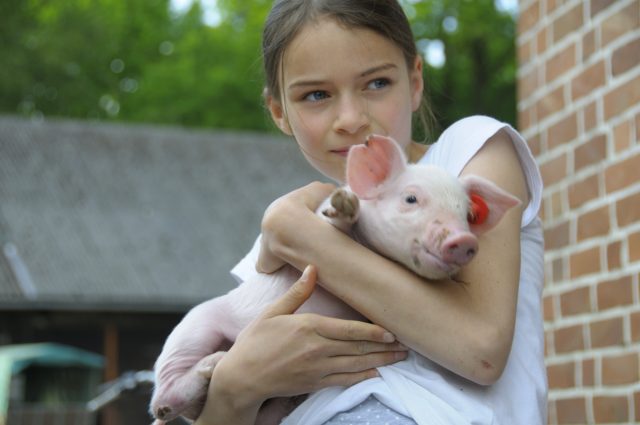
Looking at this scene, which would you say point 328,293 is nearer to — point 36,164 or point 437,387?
point 437,387

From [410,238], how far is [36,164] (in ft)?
79.3

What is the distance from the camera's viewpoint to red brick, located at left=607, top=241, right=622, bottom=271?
3.38m

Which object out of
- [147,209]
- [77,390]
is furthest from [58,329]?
[147,209]

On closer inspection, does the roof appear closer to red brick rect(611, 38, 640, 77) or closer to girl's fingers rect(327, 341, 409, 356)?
red brick rect(611, 38, 640, 77)

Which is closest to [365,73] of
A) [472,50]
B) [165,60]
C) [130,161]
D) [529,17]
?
[529,17]

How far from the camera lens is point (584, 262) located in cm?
362

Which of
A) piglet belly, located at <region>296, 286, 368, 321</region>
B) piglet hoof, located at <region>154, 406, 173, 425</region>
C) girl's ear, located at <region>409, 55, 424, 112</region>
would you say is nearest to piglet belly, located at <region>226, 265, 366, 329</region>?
piglet belly, located at <region>296, 286, 368, 321</region>

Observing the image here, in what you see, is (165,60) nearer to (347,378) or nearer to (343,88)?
(343,88)

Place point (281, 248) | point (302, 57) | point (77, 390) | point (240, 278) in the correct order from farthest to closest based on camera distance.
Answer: point (77, 390) → point (240, 278) → point (302, 57) → point (281, 248)

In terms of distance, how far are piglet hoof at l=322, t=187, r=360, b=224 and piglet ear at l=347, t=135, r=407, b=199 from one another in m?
0.07

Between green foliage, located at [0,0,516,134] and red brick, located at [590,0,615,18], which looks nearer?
red brick, located at [590,0,615,18]

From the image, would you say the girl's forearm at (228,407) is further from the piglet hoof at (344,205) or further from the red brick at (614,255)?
the red brick at (614,255)

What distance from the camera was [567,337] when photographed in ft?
12.2

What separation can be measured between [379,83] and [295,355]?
27.6 inches
